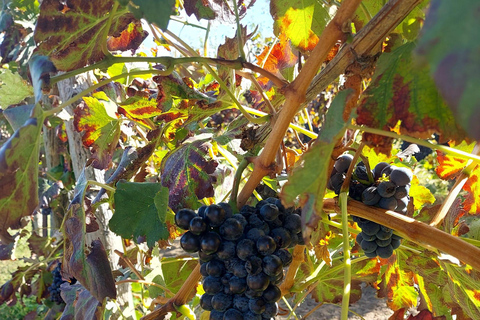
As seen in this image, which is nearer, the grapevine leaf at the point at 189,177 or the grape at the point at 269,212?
the grape at the point at 269,212

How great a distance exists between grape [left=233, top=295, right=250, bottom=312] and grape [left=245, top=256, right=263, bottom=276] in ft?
0.17

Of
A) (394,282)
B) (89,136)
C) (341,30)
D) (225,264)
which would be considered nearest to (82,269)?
(225,264)

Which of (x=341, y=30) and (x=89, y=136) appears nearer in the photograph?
(x=341, y=30)

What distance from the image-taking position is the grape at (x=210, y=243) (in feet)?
2.08

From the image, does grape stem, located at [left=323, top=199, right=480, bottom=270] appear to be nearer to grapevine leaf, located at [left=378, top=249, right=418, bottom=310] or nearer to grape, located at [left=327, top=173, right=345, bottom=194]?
grape, located at [left=327, top=173, right=345, bottom=194]

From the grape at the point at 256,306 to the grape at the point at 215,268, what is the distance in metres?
0.07

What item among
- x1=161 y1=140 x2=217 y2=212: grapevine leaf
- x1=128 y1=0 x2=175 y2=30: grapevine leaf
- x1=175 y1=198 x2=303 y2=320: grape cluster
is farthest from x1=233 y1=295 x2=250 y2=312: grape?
x1=128 y1=0 x2=175 y2=30: grapevine leaf

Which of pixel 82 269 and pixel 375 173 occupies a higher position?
pixel 375 173

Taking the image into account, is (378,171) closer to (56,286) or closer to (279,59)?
(279,59)

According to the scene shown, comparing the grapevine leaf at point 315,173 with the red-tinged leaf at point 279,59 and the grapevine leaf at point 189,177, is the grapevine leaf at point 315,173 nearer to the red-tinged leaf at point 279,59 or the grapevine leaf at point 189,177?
the grapevine leaf at point 189,177

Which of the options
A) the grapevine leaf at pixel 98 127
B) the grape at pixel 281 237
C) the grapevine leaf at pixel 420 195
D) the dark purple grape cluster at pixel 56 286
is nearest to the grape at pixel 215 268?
the grape at pixel 281 237

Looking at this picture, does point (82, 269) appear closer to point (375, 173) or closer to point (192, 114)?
point (192, 114)

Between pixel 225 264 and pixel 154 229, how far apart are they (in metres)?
0.19

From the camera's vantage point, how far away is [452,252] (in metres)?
0.59
